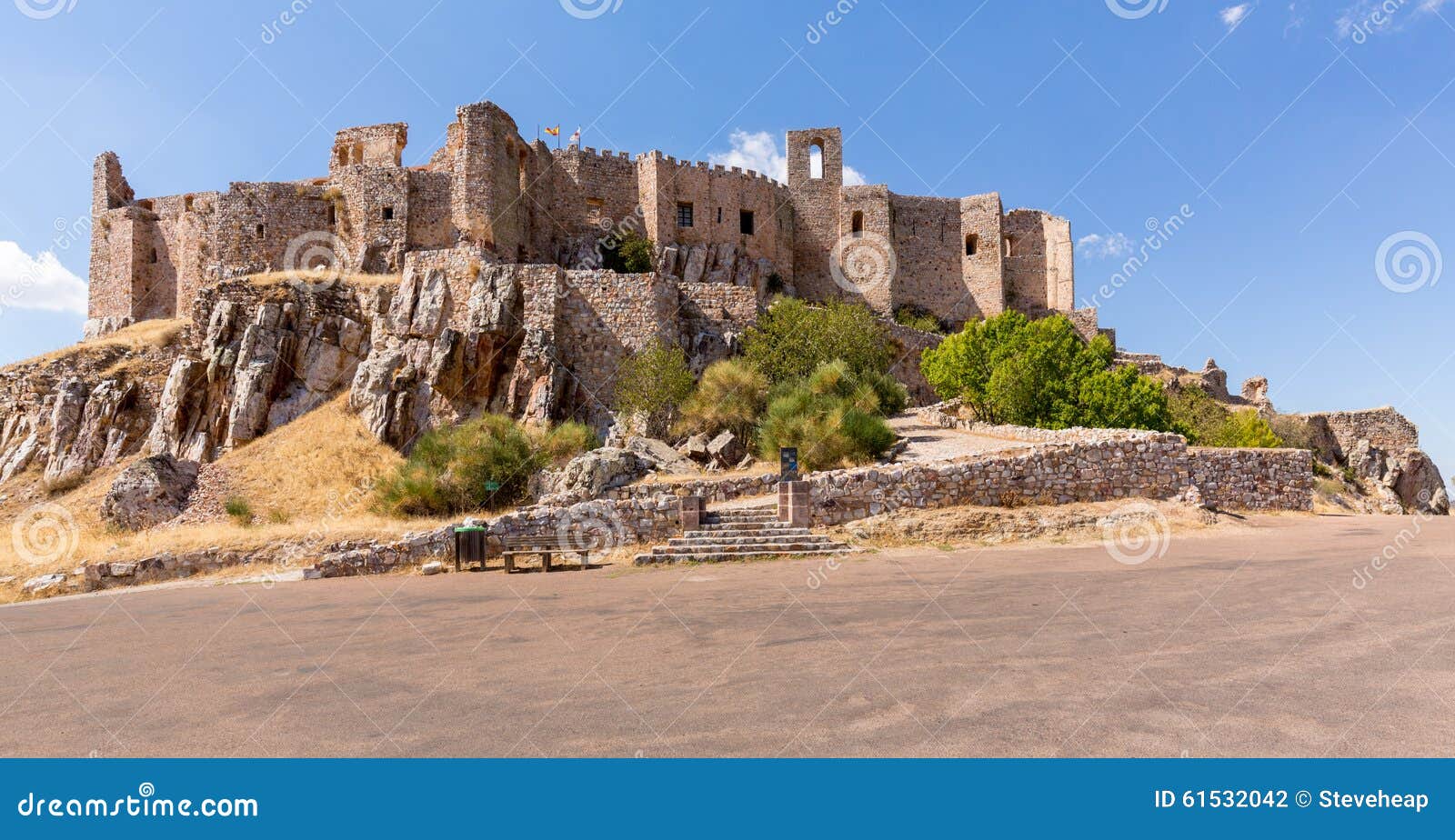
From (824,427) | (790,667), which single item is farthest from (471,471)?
(790,667)

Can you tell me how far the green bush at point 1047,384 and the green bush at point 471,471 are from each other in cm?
1562

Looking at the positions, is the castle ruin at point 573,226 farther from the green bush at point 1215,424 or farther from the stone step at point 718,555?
the stone step at point 718,555

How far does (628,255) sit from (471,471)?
61.6 feet

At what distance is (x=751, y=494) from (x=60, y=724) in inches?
531

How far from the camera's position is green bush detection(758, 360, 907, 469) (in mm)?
20156

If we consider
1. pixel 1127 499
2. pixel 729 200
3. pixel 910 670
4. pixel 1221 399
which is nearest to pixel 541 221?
pixel 729 200

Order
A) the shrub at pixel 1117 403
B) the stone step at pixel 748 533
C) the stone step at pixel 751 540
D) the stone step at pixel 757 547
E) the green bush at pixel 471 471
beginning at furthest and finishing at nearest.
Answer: the shrub at pixel 1117 403, the green bush at pixel 471 471, the stone step at pixel 748 533, the stone step at pixel 751 540, the stone step at pixel 757 547

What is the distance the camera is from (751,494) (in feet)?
58.1

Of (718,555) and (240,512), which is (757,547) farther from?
(240,512)

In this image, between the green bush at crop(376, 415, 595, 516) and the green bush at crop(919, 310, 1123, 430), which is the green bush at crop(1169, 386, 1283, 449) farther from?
the green bush at crop(376, 415, 595, 516)

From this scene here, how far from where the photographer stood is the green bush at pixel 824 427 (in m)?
20.2

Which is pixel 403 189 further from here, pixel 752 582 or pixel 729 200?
pixel 752 582

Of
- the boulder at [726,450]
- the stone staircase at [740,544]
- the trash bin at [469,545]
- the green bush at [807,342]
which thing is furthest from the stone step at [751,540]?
the green bush at [807,342]

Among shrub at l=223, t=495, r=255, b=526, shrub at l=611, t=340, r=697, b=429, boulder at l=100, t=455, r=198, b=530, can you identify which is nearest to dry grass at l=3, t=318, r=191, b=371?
boulder at l=100, t=455, r=198, b=530
